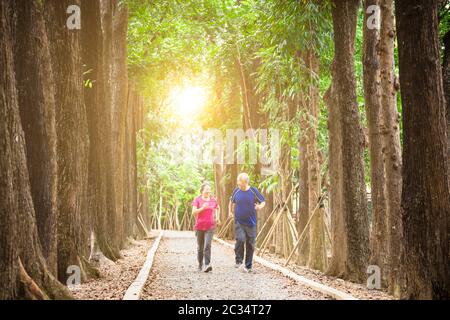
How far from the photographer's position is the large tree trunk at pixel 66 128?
381 inches

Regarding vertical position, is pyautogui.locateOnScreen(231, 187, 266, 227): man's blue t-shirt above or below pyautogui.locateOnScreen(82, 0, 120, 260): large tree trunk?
below

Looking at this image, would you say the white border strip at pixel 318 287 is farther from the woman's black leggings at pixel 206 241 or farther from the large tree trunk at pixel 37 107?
the large tree trunk at pixel 37 107

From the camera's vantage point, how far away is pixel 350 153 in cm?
1158

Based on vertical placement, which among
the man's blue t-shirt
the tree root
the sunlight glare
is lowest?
the tree root

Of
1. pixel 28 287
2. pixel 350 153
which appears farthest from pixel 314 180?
pixel 28 287

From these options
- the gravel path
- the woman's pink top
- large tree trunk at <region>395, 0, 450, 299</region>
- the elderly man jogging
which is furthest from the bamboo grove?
the woman's pink top

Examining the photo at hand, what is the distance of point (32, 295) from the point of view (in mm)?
5859

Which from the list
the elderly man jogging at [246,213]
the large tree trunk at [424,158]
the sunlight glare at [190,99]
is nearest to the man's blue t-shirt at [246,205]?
the elderly man jogging at [246,213]

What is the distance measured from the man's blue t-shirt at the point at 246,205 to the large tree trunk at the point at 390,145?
126 inches

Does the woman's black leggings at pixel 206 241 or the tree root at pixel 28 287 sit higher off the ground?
the tree root at pixel 28 287

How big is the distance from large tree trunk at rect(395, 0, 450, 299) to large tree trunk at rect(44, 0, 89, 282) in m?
5.28

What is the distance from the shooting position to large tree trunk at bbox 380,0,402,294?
392 inches

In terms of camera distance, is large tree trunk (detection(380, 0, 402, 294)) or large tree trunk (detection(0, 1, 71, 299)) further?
large tree trunk (detection(380, 0, 402, 294))

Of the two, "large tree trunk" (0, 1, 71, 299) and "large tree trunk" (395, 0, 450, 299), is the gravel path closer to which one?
"large tree trunk" (395, 0, 450, 299)
